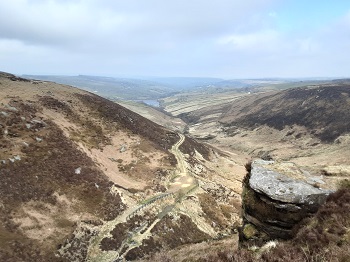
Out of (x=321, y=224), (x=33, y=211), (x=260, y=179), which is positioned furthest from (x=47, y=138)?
(x=321, y=224)

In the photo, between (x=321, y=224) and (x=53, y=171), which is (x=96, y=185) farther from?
(x=321, y=224)

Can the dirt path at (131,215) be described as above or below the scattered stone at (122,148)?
below

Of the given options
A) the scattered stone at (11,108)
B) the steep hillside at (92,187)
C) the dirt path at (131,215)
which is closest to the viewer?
the dirt path at (131,215)

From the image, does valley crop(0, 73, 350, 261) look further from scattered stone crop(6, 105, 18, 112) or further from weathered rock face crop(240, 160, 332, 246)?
scattered stone crop(6, 105, 18, 112)

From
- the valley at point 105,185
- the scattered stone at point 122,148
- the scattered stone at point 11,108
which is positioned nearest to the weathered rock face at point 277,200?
the valley at point 105,185

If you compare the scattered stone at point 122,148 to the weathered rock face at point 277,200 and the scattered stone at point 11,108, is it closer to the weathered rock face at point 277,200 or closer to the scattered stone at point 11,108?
the scattered stone at point 11,108
